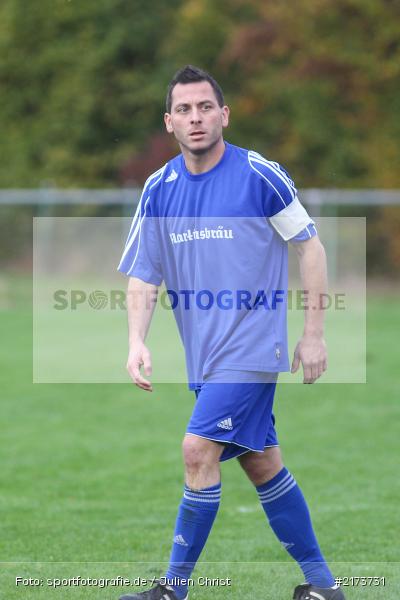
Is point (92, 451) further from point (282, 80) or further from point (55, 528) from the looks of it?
point (282, 80)

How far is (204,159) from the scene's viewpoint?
14.9ft

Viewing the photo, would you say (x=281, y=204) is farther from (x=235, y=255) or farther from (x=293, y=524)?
(x=293, y=524)

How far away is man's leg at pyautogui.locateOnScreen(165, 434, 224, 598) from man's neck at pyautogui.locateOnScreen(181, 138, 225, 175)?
1131 millimetres

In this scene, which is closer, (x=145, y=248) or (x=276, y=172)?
(x=276, y=172)

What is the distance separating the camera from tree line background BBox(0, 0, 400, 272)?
77.0ft

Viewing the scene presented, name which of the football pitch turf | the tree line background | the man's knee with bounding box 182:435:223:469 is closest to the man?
the man's knee with bounding box 182:435:223:469

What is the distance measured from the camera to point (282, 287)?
4.58 meters

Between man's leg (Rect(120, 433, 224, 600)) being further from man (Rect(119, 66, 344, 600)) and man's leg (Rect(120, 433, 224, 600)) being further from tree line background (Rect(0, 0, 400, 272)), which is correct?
tree line background (Rect(0, 0, 400, 272))

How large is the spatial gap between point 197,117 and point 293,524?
1.78m

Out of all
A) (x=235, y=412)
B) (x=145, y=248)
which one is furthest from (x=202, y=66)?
(x=235, y=412)

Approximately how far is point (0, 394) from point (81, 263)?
10793 millimetres

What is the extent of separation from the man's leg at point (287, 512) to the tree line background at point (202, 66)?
18.6m

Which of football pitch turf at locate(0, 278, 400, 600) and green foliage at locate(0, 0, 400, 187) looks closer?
football pitch turf at locate(0, 278, 400, 600)

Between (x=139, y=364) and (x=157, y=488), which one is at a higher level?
(x=139, y=364)
